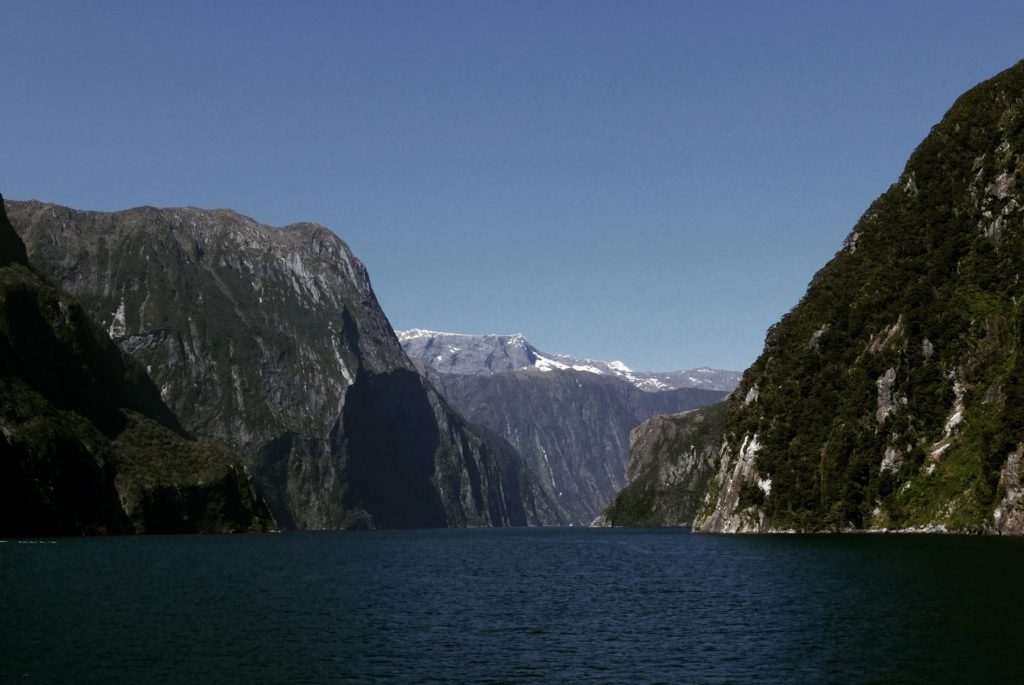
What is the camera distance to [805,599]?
8356 cm

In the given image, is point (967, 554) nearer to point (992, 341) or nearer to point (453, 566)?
point (453, 566)

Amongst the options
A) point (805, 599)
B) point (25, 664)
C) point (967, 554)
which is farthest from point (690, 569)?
point (25, 664)

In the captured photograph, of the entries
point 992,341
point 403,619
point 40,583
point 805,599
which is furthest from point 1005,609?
point 992,341

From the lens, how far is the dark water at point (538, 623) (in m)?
54.1

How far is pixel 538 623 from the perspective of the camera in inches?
2884

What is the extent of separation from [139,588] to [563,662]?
5860cm

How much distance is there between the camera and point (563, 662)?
2242 inches

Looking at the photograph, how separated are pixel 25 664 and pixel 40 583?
53170 mm

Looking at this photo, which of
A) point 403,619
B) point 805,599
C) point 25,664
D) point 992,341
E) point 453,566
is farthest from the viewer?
point 992,341

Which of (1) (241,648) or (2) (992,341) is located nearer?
(1) (241,648)

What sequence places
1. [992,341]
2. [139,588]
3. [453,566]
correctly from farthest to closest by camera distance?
[992,341] → [453,566] → [139,588]

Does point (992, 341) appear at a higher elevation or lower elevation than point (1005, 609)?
higher

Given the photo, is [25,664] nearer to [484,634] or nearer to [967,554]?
[484,634]

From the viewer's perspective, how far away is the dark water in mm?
54062
